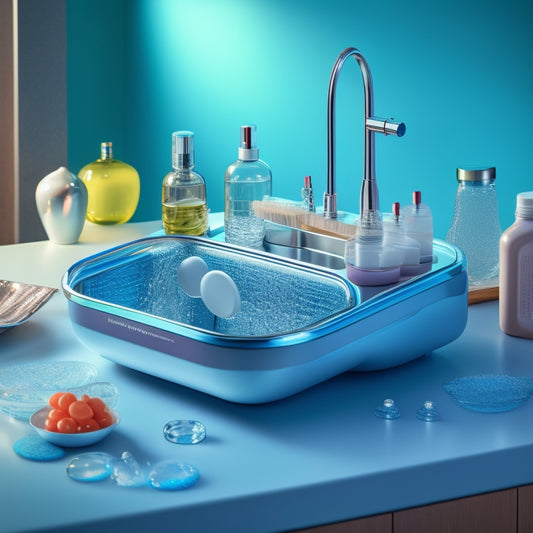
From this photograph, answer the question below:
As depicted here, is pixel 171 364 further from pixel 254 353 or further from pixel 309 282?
pixel 309 282

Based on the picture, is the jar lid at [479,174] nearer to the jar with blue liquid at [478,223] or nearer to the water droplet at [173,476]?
the jar with blue liquid at [478,223]

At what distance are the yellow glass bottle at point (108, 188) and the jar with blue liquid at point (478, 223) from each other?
0.81 meters

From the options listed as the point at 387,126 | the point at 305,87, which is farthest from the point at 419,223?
the point at 305,87

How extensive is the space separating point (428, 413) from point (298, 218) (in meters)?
0.50

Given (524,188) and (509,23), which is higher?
(509,23)

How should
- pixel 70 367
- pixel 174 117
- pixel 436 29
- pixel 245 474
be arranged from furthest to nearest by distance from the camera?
pixel 174 117 → pixel 436 29 → pixel 70 367 → pixel 245 474

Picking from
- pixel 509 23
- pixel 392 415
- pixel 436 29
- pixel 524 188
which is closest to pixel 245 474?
pixel 392 415

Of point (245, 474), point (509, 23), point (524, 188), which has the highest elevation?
point (509, 23)

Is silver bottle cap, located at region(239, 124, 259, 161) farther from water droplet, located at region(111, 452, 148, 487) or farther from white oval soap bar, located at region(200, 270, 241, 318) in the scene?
water droplet, located at region(111, 452, 148, 487)

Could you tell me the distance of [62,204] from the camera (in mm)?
1833

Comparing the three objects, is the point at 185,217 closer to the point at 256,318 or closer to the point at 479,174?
the point at 256,318

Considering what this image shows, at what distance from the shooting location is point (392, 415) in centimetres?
107

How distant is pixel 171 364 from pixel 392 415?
0.26 meters

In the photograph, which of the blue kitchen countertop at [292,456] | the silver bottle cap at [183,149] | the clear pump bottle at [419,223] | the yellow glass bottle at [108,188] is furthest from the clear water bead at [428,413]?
the yellow glass bottle at [108,188]
